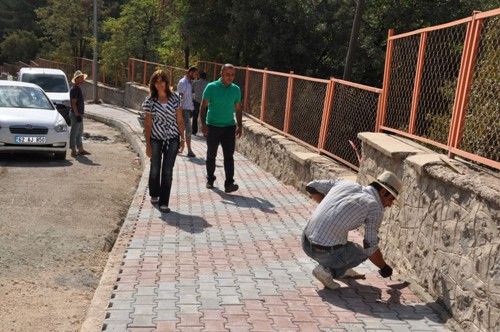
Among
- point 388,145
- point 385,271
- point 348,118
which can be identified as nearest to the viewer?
point 385,271

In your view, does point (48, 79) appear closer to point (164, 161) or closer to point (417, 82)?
point (164, 161)

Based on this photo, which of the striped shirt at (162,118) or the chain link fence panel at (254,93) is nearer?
the striped shirt at (162,118)

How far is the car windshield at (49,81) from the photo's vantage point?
2053cm

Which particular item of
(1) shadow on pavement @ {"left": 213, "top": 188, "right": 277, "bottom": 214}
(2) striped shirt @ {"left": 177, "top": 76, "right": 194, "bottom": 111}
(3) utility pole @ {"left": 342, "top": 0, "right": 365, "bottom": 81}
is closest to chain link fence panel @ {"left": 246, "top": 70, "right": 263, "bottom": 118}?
(2) striped shirt @ {"left": 177, "top": 76, "right": 194, "bottom": 111}

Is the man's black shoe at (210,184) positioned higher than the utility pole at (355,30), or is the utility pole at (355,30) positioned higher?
the utility pole at (355,30)

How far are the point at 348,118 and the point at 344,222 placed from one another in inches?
166

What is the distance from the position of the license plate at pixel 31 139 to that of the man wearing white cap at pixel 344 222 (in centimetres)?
842

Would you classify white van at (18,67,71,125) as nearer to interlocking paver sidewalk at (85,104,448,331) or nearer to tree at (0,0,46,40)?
interlocking paver sidewalk at (85,104,448,331)

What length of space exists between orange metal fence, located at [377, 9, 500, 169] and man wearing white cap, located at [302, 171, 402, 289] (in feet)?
2.25

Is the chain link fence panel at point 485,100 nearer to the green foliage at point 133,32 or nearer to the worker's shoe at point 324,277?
the worker's shoe at point 324,277

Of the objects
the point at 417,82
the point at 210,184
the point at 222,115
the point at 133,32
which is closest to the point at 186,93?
the point at 210,184

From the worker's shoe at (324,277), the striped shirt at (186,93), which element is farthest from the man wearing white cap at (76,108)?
the worker's shoe at (324,277)

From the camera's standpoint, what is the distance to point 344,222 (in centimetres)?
496

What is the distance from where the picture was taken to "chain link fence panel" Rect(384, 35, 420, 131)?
6816 mm
